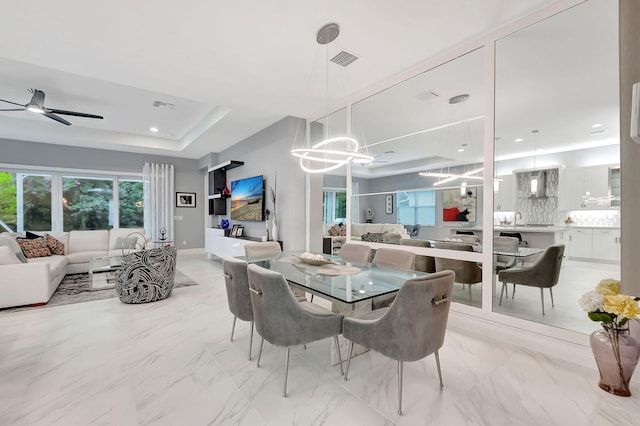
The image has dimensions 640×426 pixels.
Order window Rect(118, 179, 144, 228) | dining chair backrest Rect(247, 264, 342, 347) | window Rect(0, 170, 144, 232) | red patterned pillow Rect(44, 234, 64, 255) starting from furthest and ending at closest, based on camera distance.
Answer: window Rect(118, 179, 144, 228) → window Rect(0, 170, 144, 232) → red patterned pillow Rect(44, 234, 64, 255) → dining chair backrest Rect(247, 264, 342, 347)

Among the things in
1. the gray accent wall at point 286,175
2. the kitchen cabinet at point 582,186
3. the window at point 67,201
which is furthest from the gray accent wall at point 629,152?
the window at point 67,201

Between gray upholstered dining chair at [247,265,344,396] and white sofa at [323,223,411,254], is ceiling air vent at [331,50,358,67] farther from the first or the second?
gray upholstered dining chair at [247,265,344,396]

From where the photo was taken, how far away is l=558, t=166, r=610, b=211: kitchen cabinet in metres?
2.62

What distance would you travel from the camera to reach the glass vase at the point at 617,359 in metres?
1.88

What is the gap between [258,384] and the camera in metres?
2.04

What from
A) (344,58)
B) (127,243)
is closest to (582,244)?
(344,58)

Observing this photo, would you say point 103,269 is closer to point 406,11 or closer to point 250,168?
point 250,168

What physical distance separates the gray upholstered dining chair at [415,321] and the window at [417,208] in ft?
6.38

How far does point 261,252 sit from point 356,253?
1.14 m

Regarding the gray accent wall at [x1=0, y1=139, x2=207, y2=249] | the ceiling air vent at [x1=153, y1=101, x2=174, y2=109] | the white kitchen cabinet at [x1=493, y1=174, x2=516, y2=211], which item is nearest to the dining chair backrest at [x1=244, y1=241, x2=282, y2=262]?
the white kitchen cabinet at [x1=493, y1=174, x2=516, y2=211]

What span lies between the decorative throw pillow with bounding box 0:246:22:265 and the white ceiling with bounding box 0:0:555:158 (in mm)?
2185

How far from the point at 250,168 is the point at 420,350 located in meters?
5.12

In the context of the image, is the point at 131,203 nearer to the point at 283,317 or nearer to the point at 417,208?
the point at 417,208

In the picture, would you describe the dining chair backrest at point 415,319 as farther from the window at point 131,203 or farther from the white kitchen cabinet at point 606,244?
the window at point 131,203
